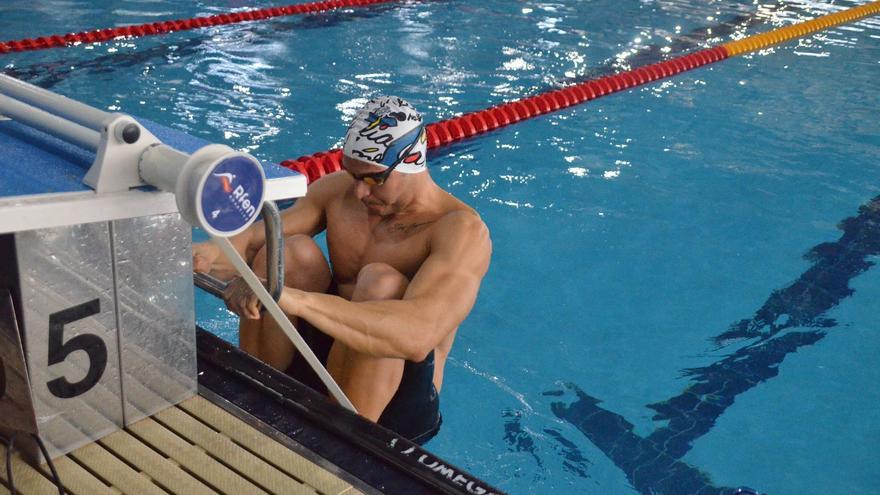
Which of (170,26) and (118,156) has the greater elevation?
(118,156)

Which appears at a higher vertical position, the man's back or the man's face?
the man's face

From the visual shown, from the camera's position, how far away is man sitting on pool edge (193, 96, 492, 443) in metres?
1.92

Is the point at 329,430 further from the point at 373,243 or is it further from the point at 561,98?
the point at 561,98

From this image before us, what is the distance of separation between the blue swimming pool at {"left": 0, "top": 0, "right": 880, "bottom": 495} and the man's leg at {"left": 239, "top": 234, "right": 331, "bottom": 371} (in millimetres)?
824

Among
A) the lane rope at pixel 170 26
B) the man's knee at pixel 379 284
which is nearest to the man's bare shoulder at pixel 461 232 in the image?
the man's knee at pixel 379 284

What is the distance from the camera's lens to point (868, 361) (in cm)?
335

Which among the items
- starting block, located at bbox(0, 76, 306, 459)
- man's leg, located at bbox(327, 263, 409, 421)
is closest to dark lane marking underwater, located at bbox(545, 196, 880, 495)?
man's leg, located at bbox(327, 263, 409, 421)

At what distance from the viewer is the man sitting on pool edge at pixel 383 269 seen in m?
1.92

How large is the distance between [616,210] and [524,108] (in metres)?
1.60

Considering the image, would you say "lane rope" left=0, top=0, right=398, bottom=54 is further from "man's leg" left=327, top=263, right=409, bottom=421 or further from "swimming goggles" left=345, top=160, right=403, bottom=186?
"man's leg" left=327, top=263, right=409, bottom=421

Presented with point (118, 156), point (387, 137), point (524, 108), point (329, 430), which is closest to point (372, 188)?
point (387, 137)

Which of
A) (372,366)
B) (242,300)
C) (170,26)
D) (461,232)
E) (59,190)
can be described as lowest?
(170,26)

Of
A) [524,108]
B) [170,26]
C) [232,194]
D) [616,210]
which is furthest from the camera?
[170,26]

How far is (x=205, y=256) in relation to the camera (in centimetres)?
210
